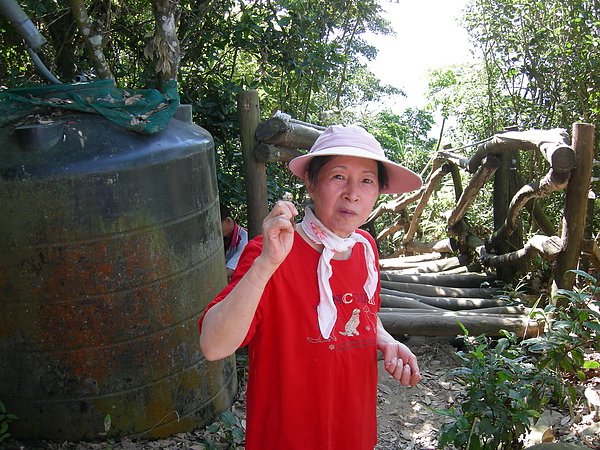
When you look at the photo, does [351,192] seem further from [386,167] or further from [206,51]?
[206,51]

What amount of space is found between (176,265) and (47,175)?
0.81 meters

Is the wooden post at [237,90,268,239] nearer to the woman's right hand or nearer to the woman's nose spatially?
the woman's nose

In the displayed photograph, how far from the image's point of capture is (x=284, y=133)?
14.6 feet

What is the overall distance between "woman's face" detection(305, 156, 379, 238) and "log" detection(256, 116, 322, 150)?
106 inches

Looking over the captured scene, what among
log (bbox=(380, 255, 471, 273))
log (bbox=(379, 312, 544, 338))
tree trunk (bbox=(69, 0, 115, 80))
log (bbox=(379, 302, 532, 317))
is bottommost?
log (bbox=(380, 255, 471, 273))

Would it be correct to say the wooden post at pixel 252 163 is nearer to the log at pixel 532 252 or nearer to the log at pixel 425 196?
the log at pixel 532 252

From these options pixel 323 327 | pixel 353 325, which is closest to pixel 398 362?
pixel 353 325

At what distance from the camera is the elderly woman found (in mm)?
1684

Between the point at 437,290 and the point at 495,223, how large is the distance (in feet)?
3.09

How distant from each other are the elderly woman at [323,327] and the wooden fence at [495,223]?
247 centimetres

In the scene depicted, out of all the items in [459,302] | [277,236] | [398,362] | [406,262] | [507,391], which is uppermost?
[277,236]

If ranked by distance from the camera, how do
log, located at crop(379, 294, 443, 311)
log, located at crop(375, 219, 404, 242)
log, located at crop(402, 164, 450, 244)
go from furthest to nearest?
log, located at crop(375, 219, 404, 242), log, located at crop(402, 164, 450, 244), log, located at crop(379, 294, 443, 311)

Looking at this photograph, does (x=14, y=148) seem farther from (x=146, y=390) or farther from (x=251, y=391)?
(x=251, y=391)

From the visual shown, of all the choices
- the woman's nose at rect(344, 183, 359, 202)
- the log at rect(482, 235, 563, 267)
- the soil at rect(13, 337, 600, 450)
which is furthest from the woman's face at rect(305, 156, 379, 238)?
the log at rect(482, 235, 563, 267)
